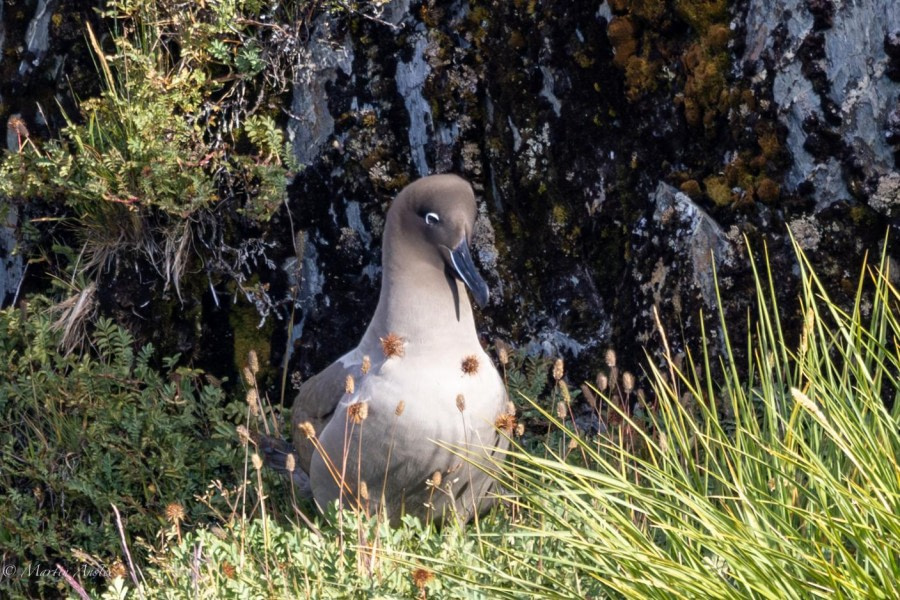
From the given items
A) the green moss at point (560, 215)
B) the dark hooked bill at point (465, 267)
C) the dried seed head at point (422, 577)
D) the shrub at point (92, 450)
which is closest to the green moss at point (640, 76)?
the green moss at point (560, 215)

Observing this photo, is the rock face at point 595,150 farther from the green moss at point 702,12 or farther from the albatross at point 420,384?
the albatross at point 420,384

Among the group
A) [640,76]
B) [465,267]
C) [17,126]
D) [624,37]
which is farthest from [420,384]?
[17,126]

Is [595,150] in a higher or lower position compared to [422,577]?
higher

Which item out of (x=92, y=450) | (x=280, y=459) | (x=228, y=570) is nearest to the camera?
(x=228, y=570)

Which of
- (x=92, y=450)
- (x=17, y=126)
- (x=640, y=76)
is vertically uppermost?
(x=640, y=76)

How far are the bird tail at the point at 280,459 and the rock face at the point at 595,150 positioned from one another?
73 cm

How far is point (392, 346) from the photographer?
3346 millimetres

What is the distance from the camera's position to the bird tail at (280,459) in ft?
13.6

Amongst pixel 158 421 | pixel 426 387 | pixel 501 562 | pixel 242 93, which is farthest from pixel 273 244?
pixel 501 562

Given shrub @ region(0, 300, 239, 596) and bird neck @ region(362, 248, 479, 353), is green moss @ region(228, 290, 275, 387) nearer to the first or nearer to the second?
shrub @ region(0, 300, 239, 596)

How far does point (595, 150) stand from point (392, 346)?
4.96ft

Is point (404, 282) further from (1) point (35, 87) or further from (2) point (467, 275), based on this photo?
(1) point (35, 87)

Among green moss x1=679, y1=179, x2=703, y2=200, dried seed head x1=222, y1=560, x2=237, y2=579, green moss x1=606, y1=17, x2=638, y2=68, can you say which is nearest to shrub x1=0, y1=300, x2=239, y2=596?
dried seed head x1=222, y1=560, x2=237, y2=579

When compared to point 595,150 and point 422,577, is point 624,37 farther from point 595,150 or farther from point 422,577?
point 422,577
